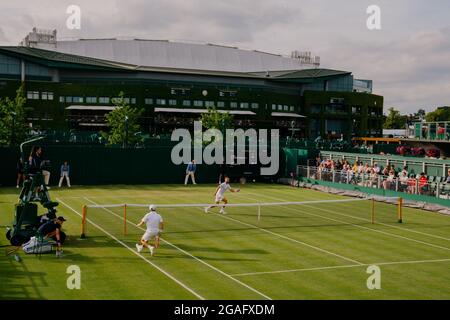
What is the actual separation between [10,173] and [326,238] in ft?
85.6

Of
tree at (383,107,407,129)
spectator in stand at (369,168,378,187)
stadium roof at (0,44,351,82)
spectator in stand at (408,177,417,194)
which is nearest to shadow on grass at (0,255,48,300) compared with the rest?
spectator in stand at (408,177,417,194)

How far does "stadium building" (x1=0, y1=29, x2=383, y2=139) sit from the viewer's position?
94812 millimetres

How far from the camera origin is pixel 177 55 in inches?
4833

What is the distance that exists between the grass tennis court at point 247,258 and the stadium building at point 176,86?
6104 centimetres

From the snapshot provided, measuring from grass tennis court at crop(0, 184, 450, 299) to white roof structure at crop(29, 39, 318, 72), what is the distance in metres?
88.7

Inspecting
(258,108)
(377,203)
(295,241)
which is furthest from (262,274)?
(258,108)

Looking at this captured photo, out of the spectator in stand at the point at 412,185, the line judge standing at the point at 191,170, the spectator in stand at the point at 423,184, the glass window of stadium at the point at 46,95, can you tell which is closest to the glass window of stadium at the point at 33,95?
the glass window of stadium at the point at 46,95

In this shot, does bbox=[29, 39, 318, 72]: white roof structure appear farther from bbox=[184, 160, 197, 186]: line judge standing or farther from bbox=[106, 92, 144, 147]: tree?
bbox=[184, 160, 197, 186]: line judge standing

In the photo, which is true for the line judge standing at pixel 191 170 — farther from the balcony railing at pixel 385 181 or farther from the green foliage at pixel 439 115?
the green foliage at pixel 439 115

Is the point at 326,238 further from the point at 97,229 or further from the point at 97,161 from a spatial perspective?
the point at 97,161

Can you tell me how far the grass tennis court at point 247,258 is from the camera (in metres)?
15.3

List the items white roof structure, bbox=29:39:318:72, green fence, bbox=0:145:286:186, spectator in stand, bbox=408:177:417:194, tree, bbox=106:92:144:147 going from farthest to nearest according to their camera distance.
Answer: white roof structure, bbox=29:39:318:72
tree, bbox=106:92:144:147
green fence, bbox=0:145:286:186
spectator in stand, bbox=408:177:417:194

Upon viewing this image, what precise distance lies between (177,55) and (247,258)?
351ft

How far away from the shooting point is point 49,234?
19.2m
